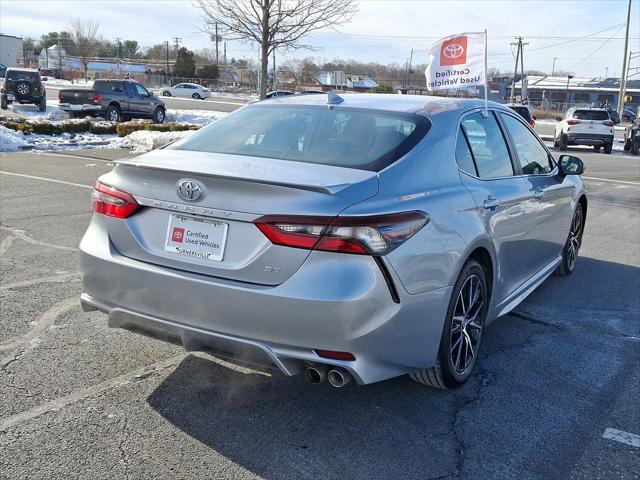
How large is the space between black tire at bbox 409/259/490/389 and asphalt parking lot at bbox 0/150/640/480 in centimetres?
14

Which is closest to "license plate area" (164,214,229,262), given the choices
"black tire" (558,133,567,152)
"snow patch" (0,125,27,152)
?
"snow patch" (0,125,27,152)

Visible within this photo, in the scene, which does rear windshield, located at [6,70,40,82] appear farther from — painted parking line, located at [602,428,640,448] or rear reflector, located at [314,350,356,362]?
painted parking line, located at [602,428,640,448]

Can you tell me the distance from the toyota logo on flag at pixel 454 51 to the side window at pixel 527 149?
16.1 feet

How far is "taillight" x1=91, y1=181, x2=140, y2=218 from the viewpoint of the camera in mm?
3316

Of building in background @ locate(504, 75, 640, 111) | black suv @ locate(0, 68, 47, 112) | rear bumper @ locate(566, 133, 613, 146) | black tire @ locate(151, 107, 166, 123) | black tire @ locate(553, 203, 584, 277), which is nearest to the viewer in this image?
black tire @ locate(553, 203, 584, 277)

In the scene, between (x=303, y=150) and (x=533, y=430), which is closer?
(x=533, y=430)

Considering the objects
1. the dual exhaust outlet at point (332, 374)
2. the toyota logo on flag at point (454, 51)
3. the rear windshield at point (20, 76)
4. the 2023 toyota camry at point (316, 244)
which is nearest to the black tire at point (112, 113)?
the rear windshield at point (20, 76)

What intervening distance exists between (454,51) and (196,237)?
8355 millimetres

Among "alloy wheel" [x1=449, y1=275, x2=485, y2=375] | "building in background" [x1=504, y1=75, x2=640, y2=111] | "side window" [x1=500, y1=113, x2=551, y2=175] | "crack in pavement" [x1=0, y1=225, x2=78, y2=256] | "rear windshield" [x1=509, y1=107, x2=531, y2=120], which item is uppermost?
"building in background" [x1=504, y1=75, x2=640, y2=111]

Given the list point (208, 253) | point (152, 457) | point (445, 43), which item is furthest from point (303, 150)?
point (445, 43)

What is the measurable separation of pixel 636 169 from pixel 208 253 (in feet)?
60.8

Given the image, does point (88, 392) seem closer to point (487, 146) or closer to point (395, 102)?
point (395, 102)

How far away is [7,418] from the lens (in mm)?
3209

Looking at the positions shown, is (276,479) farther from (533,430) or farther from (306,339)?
(533,430)
